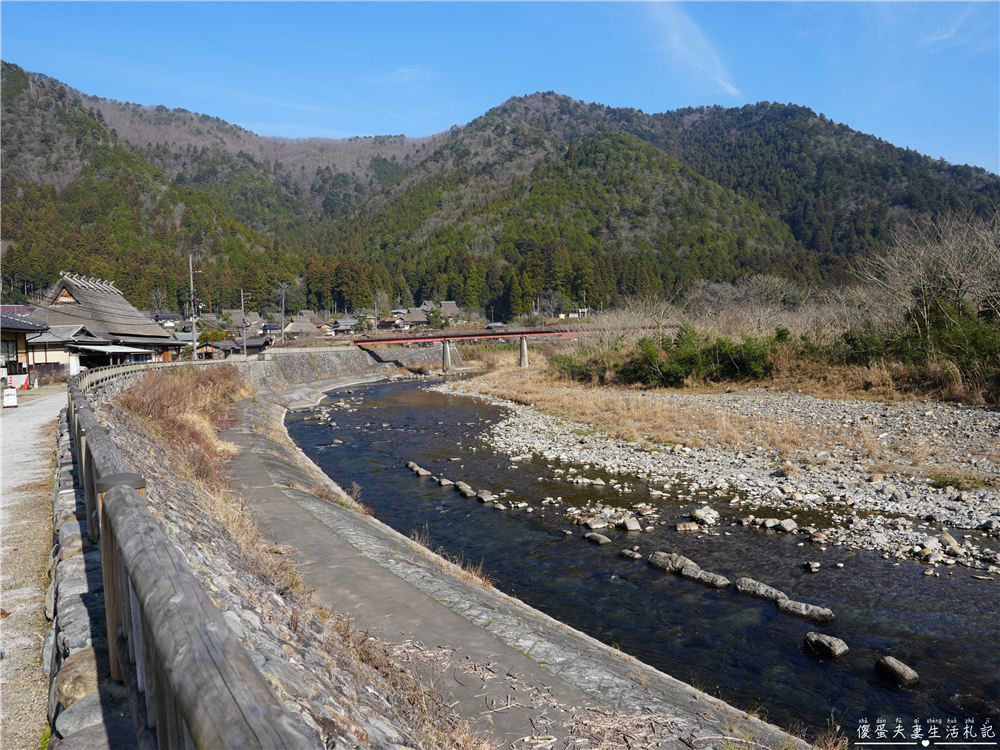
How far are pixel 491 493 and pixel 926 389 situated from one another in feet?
64.6

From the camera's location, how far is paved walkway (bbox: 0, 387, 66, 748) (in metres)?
3.75

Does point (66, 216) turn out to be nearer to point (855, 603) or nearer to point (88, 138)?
point (88, 138)

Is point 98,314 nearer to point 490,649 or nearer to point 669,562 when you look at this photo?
point 669,562

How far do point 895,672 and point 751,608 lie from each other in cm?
224

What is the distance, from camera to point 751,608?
30.8 ft

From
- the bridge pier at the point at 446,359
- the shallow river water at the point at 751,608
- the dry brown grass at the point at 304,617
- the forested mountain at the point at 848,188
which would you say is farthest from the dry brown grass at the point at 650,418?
the forested mountain at the point at 848,188

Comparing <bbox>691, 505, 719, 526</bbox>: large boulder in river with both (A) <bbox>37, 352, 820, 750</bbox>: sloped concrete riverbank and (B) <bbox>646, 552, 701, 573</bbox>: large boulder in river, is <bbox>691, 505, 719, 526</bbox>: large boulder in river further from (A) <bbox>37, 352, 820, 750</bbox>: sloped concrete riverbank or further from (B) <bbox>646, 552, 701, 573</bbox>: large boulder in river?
(A) <bbox>37, 352, 820, 750</bbox>: sloped concrete riverbank

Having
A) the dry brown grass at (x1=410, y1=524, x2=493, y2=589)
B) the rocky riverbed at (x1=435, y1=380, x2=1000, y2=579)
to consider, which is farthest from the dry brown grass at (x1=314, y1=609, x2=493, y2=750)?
the rocky riverbed at (x1=435, y1=380, x2=1000, y2=579)

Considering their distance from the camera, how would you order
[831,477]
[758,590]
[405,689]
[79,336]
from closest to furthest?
[405,689]
[758,590]
[831,477]
[79,336]

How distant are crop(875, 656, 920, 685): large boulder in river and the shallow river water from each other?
0.14 metres

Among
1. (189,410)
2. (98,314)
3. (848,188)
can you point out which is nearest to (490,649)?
(189,410)

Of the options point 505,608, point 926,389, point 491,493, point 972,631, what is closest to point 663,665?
point 505,608

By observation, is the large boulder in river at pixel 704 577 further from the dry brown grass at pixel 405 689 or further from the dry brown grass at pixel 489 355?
the dry brown grass at pixel 489 355

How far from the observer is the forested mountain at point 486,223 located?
118 m
